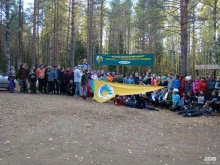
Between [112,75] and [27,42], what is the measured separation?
38393 millimetres

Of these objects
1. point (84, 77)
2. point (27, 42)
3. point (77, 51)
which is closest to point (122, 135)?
point (84, 77)

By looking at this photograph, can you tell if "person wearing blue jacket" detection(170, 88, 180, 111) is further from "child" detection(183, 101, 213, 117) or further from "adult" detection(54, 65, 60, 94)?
"adult" detection(54, 65, 60, 94)

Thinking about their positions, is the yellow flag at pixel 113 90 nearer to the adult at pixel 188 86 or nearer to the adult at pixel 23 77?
the adult at pixel 188 86

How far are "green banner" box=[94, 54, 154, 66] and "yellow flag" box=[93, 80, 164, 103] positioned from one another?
2.74m

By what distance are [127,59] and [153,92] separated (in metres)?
3.22

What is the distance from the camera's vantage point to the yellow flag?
44.5ft

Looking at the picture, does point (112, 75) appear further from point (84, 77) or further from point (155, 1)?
point (155, 1)

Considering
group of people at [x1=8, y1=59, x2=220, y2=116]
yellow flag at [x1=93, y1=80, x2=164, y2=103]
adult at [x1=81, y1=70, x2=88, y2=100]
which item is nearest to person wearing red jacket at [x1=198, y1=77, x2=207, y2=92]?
group of people at [x1=8, y1=59, x2=220, y2=116]

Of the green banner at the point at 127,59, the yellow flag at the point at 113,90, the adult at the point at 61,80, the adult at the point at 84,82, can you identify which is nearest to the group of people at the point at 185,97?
the yellow flag at the point at 113,90

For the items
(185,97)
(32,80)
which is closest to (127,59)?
(185,97)

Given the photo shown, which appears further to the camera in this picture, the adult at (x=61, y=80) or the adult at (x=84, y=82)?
the adult at (x=61, y=80)

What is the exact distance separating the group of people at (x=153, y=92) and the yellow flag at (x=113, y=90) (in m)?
0.32

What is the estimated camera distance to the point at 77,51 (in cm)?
3834

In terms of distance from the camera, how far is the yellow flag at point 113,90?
13.6 meters
